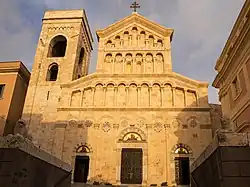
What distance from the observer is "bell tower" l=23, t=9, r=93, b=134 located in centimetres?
2181

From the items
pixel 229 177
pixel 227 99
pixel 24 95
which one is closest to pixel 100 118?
pixel 24 95

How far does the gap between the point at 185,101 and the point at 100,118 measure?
6704 mm

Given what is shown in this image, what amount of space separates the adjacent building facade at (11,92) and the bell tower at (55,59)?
852 mm

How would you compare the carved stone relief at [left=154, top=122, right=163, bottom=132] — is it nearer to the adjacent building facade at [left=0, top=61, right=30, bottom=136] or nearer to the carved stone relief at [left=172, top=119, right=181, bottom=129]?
the carved stone relief at [left=172, top=119, right=181, bottom=129]

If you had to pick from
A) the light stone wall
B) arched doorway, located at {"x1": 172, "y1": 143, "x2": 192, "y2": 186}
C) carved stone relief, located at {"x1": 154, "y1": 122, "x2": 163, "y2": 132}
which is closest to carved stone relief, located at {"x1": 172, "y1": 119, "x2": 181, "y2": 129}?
the light stone wall

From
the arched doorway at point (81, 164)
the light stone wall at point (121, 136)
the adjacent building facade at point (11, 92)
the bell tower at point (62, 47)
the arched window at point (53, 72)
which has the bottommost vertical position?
the arched doorway at point (81, 164)

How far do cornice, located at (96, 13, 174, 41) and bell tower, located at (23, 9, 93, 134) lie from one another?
2.77 meters

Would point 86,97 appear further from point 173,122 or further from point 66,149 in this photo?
point 173,122

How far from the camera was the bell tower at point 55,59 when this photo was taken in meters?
21.8

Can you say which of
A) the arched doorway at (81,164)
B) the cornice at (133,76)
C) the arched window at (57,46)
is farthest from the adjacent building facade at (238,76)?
the arched window at (57,46)

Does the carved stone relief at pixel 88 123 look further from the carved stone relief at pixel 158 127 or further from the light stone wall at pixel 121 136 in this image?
the carved stone relief at pixel 158 127

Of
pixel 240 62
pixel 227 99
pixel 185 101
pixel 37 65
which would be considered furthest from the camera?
pixel 37 65

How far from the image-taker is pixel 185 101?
20.5m

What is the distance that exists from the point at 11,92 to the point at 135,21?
41.7 ft
